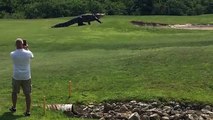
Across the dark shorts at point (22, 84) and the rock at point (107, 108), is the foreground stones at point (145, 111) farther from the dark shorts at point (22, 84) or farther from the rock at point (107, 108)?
the dark shorts at point (22, 84)

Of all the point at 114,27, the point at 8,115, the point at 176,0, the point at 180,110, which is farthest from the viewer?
the point at 176,0

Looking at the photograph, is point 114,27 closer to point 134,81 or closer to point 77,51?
point 77,51

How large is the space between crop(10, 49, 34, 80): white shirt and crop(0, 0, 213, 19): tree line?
56.8 meters

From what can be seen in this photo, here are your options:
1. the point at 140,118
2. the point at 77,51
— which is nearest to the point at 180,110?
the point at 140,118

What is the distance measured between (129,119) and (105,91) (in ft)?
10.9

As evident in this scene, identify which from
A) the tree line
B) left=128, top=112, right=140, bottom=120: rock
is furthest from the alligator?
left=128, top=112, right=140, bottom=120: rock

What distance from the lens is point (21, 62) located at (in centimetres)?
1454

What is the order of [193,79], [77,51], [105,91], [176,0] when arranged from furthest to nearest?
[176,0], [77,51], [193,79], [105,91]

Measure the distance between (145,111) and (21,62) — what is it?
386 centimetres

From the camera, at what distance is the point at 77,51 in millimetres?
30125

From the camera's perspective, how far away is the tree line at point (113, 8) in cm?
7112

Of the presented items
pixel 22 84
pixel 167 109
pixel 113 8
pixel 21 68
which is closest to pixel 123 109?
pixel 167 109

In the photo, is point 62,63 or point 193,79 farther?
point 62,63

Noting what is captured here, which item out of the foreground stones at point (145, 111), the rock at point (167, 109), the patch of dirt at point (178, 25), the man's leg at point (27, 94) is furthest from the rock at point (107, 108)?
the patch of dirt at point (178, 25)
